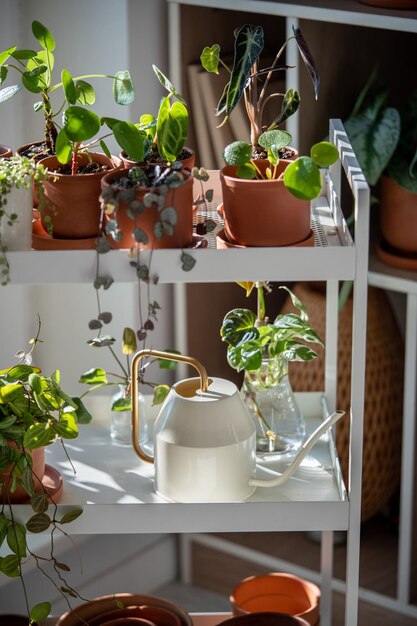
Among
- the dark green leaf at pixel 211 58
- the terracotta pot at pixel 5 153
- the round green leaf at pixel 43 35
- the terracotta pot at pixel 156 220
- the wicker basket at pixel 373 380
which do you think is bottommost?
the wicker basket at pixel 373 380

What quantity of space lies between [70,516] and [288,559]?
3.87ft

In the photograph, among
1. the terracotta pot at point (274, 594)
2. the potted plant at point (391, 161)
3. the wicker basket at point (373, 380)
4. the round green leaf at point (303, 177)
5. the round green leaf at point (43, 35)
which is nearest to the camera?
the round green leaf at point (303, 177)

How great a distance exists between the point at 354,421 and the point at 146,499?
30cm

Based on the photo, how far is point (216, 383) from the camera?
56.4 inches

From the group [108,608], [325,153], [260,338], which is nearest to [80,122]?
[325,153]

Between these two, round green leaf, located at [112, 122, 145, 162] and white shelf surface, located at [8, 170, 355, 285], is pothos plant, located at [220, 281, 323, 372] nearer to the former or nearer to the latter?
white shelf surface, located at [8, 170, 355, 285]

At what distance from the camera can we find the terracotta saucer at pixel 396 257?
6.84 ft

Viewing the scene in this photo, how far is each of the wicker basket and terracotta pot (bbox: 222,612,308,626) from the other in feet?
2.44

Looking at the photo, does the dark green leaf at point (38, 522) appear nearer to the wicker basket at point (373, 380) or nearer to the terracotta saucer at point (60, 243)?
the terracotta saucer at point (60, 243)

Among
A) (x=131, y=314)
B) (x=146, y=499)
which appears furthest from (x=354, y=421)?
(x=131, y=314)

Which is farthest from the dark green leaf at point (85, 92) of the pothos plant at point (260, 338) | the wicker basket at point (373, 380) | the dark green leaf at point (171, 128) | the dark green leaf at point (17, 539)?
the wicker basket at point (373, 380)

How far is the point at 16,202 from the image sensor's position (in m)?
1.26

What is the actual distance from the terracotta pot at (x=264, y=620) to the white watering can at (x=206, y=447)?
10.8 inches

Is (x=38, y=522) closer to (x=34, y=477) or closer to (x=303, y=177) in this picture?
(x=34, y=477)
